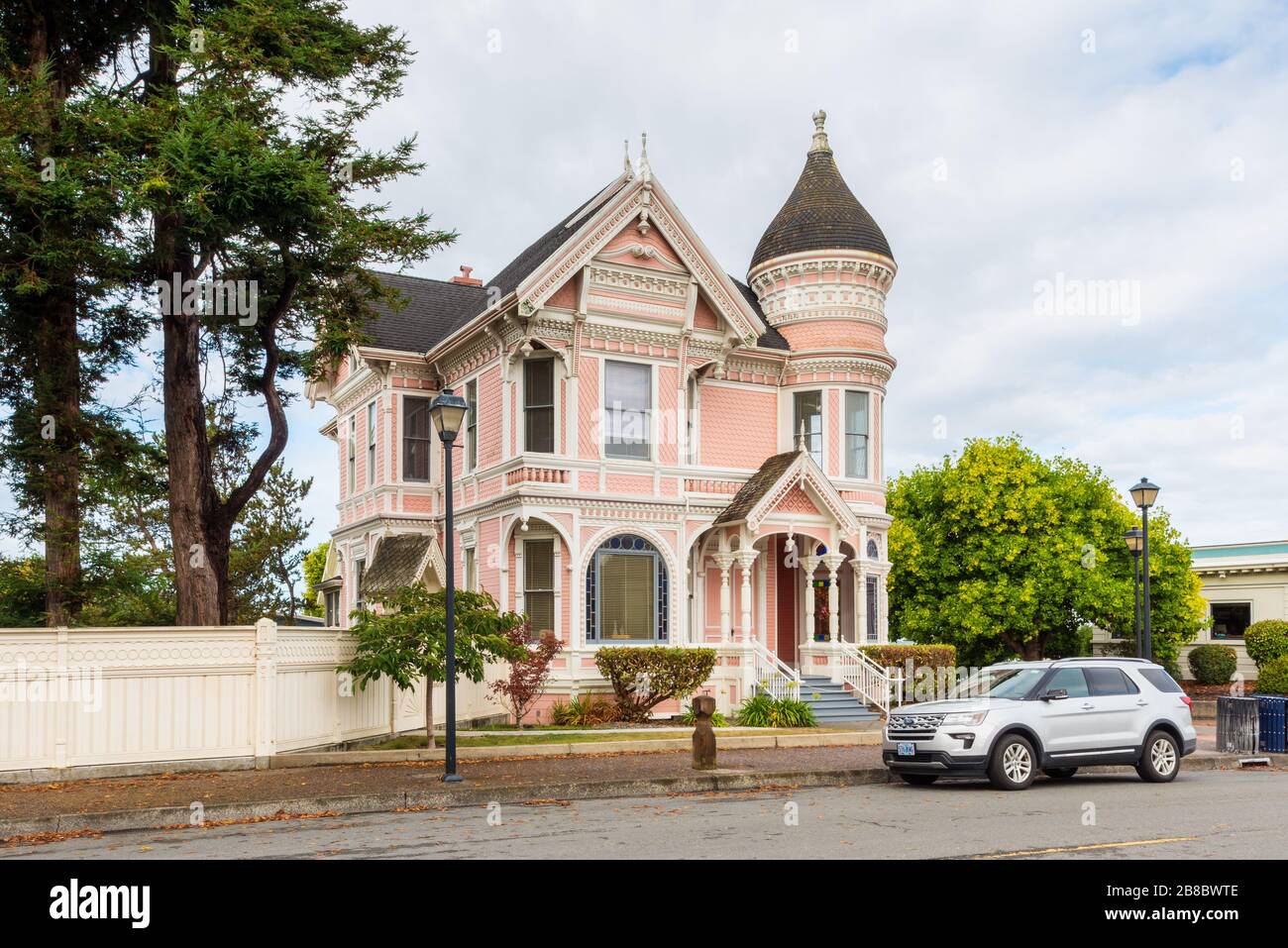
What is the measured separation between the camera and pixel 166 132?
53.6ft

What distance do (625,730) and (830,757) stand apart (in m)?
4.71

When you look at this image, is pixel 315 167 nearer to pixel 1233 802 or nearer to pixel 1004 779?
pixel 1004 779

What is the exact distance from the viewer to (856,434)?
2841cm

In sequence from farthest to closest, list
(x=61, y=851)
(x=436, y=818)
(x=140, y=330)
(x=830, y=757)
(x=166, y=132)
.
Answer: (x=140, y=330), (x=830, y=757), (x=166, y=132), (x=436, y=818), (x=61, y=851)

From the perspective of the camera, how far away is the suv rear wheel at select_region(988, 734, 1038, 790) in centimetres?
1445

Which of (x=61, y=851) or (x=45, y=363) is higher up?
(x=45, y=363)

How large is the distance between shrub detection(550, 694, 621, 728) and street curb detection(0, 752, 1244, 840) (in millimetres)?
7505

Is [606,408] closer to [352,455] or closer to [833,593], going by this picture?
[833,593]

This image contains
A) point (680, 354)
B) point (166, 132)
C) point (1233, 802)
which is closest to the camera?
point (1233, 802)

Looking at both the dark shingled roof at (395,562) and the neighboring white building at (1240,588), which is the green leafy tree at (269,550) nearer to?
the dark shingled roof at (395,562)

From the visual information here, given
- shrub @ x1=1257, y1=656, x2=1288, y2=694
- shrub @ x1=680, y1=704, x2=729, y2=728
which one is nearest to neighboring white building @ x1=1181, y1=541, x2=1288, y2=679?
shrub @ x1=1257, y1=656, x2=1288, y2=694

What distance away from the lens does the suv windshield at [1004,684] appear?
15.3 meters

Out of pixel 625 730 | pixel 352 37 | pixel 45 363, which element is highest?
pixel 352 37
